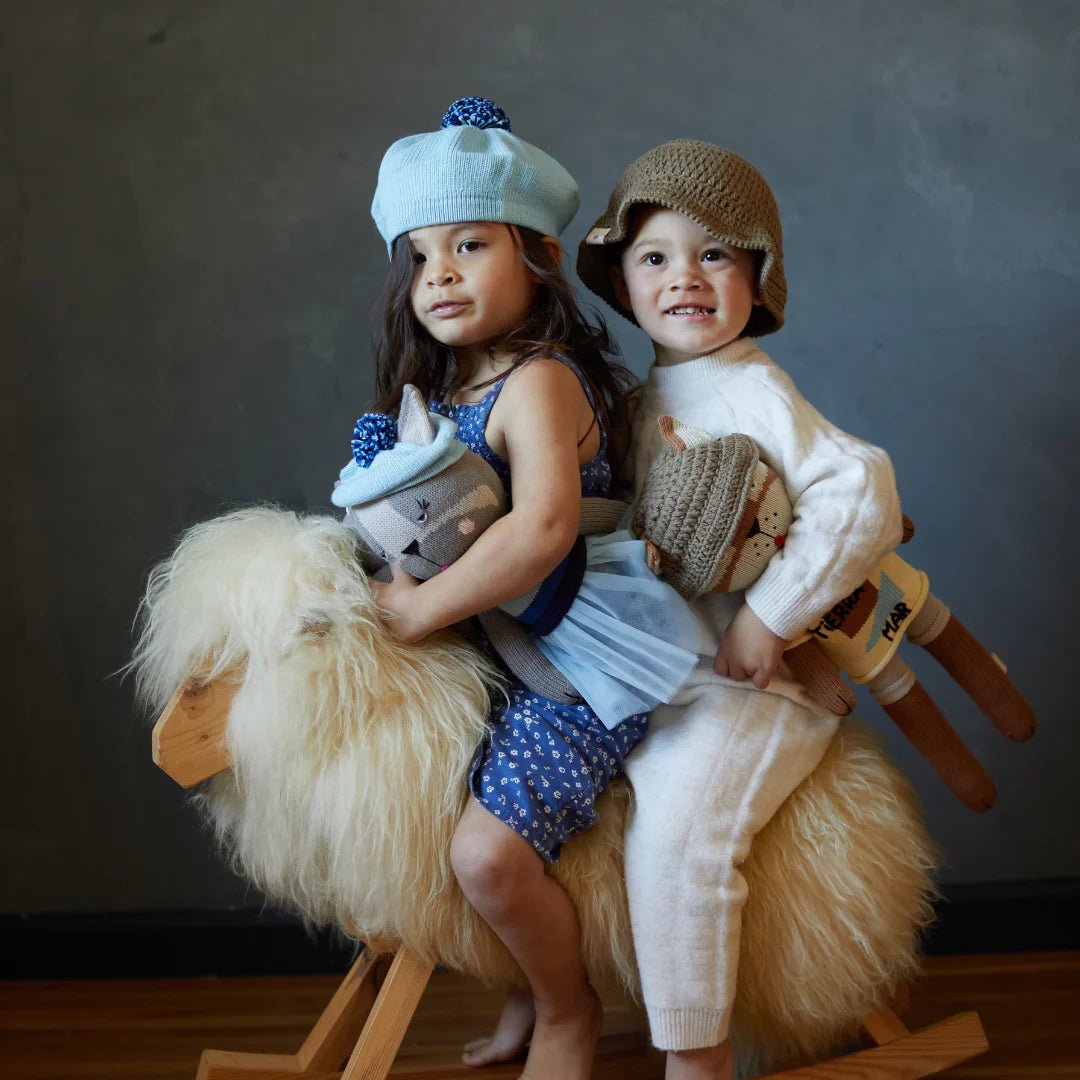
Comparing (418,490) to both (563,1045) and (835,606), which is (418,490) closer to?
(835,606)

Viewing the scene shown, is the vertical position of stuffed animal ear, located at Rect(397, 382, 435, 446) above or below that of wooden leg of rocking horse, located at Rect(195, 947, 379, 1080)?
above

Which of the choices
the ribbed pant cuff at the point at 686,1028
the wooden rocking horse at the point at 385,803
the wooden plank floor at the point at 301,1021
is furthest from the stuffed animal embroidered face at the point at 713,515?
the wooden plank floor at the point at 301,1021

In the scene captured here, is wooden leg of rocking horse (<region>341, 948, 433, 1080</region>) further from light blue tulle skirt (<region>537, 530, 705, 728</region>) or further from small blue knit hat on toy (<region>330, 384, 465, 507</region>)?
small blue knit hat on toy (<region>330, 384, 465, 507</region>)

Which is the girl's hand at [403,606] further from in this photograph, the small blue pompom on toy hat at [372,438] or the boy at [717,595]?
the boy at [717,595]

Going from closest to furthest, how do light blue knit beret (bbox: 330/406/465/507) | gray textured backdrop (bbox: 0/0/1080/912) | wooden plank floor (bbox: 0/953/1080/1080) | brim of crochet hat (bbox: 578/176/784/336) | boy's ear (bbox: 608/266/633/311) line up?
light blue knit beret (bbox: 330/406/465/507) → brim of crochet hat (bbox: 578/176/784/336) → boy's ear (bbox: 608/266/633/311) → wooden plank floor (bbox: 0/953/1080/1080) → gray textured backdrop (bbox: 0/0/1080/912)

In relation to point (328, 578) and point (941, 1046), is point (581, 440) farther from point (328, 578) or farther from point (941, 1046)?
point (941, 1046)

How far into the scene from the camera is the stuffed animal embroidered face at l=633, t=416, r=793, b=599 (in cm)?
106

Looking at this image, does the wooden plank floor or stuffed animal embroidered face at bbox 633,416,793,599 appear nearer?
stuffed animal embroidered face at bbox 633,416,793,599

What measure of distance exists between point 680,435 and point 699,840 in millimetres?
372

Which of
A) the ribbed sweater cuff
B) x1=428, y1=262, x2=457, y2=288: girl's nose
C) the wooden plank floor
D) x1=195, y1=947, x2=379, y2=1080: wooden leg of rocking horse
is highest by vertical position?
x1=428, y1=262, x2=457, y2=288: girl's nose

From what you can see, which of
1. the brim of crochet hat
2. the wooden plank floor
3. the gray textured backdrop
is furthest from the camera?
the gray textured backdrop

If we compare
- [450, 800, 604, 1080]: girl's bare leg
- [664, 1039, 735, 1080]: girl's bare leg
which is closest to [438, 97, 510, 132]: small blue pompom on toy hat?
[450, 800, 604, 1080]: girl's bare leg

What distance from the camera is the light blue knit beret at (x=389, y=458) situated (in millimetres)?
1020

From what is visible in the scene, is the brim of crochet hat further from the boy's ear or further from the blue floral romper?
the blue floral romper
